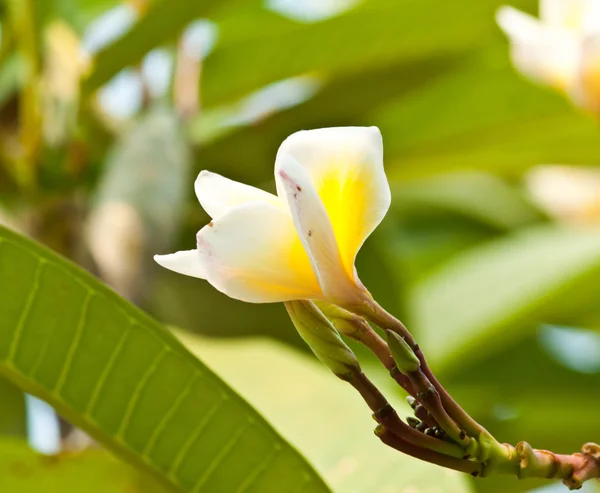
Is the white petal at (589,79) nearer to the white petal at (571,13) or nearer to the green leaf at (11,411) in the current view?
the white petal at (571,13)

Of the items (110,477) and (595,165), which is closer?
(110,477)

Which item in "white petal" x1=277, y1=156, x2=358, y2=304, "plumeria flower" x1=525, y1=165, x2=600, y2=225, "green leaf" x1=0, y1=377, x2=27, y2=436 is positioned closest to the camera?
"white petal" x1=277, y1=156, x2=358, y2=304

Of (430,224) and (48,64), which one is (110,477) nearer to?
(48,64)

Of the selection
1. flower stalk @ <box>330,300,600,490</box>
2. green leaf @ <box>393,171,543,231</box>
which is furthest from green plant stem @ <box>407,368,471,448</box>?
green leaf @ <box>393,171,543,231</box>

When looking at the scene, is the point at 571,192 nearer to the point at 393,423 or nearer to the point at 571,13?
the point at 571,13

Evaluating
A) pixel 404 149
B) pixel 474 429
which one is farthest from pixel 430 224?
pixel 474 429

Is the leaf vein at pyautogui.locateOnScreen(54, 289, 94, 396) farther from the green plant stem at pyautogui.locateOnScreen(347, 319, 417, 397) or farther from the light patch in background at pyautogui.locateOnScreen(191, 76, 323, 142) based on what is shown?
the light patch in background at pyautogui.locateOnScreen(191, 76, 323, 142)

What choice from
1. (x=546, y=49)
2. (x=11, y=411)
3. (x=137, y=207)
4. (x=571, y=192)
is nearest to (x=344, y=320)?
(x=546, y=49)

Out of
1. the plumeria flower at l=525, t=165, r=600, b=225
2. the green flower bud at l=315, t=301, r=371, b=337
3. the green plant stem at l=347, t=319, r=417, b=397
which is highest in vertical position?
the plumeria flower at l=525, t=165, r=600, b=225
